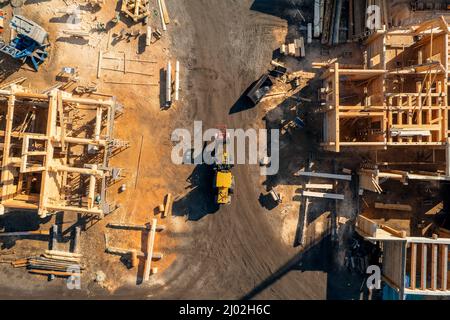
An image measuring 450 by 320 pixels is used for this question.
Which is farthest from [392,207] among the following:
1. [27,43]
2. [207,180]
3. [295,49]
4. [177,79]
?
[27,43]

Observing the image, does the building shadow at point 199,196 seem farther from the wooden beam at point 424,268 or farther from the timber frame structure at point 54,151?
the wooden beam at point 424,268

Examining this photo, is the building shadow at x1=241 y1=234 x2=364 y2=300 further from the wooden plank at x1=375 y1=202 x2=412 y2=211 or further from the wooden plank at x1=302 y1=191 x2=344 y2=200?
the wooden plank at x1=375 y1=202 x2=412 y2=211

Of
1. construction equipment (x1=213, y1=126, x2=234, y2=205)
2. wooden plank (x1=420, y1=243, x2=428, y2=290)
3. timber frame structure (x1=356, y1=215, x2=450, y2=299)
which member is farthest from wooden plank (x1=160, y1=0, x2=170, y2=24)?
wooden plank (x1=420, y1=243, x2=428, y2=290)

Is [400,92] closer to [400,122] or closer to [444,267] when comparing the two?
[400,122]

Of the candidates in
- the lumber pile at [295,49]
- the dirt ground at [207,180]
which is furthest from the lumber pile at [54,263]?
the lumber pile at [295,49]
